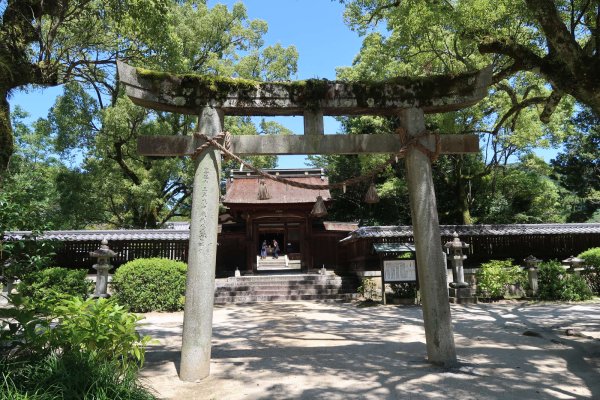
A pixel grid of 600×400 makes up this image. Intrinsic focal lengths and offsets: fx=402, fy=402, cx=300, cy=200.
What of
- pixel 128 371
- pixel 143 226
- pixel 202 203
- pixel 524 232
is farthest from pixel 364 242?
pixel 128 371

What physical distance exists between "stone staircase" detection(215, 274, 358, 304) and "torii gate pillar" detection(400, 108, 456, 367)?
10.6 metres

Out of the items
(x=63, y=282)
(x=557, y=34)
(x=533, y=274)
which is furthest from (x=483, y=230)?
(x=63, y=282)

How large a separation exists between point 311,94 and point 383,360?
12.6ft

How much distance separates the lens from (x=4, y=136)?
581 cm

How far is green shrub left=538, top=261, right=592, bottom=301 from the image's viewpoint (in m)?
13.4

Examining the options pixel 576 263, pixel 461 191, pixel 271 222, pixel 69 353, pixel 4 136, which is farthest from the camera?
pixel 461 191

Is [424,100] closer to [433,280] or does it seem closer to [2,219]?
[433,280]

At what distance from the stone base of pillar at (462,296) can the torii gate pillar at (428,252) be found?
29.8 feet

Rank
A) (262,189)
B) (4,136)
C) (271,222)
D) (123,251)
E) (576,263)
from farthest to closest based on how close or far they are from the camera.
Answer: (271,222), (123,251), (576,263), (262,189), (4,136)

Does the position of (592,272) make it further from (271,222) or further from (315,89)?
(315,89)

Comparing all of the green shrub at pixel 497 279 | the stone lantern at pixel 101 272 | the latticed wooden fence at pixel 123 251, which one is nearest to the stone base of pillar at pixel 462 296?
the green shrub at pixel 497 279

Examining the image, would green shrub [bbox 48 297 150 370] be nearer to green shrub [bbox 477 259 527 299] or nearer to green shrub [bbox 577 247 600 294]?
green shrub [bbox 477 259 527 299]

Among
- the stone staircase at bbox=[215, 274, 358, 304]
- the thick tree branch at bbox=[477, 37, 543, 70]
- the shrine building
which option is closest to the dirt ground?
the thick tree branch at bbox=[477, 37, 543, 70]

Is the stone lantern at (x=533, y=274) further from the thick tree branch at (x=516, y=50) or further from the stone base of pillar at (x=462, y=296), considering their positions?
the thick tree branch at (x=516, y=50)
